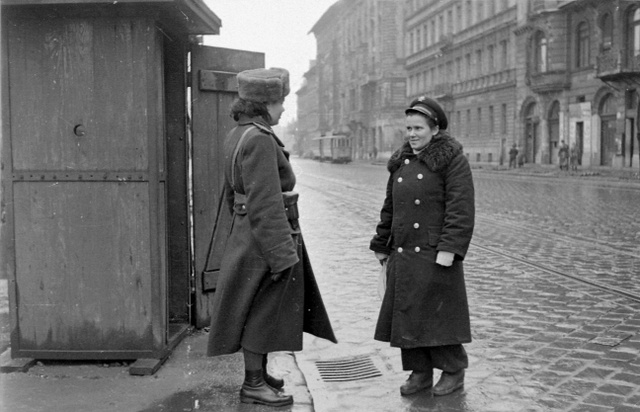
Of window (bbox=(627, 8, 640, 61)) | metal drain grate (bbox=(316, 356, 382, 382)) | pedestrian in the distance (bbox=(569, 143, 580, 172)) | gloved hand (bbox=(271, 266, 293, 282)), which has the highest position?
window (bbox=(627, 8, 640, 61))

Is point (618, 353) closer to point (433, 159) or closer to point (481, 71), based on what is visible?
point (433, 159)

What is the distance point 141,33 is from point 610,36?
115 ft

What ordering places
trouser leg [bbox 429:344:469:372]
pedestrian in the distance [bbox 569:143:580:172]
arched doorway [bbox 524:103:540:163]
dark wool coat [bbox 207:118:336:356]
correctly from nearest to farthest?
dark wool coat [bbox 207:118:336:356] < trouser leg [bbox 429:344:469:372] < pedestrian in the distance [bbox 569:143:580:172] < arched doorway [bbox 524:103:540:163]

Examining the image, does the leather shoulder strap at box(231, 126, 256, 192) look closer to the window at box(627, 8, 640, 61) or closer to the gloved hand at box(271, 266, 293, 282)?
the gloved hand at box(271, 266, 293, 282)

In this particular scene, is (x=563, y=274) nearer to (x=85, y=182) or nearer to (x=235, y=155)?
(x=235, y=155)

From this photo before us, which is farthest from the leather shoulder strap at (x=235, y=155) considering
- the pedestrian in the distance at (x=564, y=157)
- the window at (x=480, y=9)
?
Answer: the window at (x=480, y=9)

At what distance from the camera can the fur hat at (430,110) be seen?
436cm

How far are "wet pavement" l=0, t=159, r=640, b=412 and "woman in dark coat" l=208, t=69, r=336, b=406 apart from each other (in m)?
0.33

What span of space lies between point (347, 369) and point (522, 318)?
2.03m

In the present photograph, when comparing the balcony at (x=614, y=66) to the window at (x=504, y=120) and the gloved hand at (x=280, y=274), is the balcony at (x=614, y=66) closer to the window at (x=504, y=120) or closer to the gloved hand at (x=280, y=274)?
the window at (x=504, y=120)

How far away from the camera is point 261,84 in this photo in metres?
4.14

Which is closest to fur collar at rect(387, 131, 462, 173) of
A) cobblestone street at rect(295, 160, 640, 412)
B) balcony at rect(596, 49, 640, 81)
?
cobblestone street at rect(295, 160, 640, 412)

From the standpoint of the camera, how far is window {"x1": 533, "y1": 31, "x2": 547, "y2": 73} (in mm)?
40812

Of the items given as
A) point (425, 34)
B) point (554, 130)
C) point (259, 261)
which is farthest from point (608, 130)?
point (259, 261)
